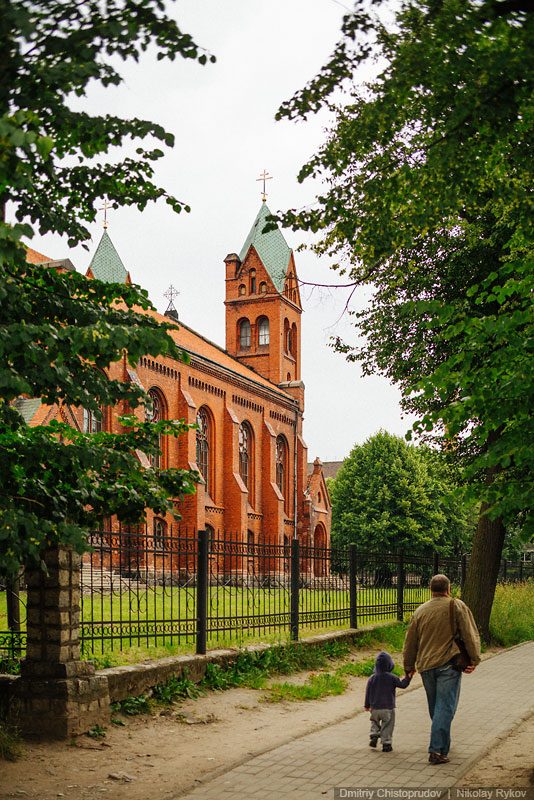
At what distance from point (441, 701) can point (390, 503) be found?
4700 cm

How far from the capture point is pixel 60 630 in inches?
324

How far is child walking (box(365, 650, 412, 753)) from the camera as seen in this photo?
792 centimetres

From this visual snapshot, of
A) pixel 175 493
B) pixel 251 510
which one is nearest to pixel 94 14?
pixel 175 493

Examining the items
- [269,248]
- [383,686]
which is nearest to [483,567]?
[383,686]

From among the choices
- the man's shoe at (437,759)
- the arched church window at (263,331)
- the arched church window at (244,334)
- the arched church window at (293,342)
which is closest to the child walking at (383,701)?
the man's shoe at (437,759)

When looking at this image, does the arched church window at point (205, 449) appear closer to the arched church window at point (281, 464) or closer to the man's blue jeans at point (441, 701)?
the arched church window at point (281, 464)

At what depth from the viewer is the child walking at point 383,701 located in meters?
7.92

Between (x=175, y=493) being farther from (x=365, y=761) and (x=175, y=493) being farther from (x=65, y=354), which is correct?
(x=365, y=761)

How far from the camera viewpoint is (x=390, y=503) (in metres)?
54.0

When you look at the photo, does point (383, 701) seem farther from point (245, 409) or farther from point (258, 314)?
point (258, 314)

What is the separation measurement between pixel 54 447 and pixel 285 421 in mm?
44943

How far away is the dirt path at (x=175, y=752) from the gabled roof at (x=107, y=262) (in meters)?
41.7

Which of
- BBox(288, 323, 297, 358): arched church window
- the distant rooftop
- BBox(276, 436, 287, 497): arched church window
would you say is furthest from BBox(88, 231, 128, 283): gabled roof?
the distant rooftop

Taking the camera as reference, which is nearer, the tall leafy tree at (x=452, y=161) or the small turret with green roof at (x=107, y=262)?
the tall leafy tree at (x=452, y=161)
